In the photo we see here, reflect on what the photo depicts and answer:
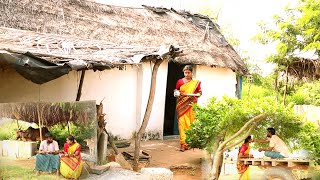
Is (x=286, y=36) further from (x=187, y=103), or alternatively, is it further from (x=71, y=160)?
(x=71, y=160)

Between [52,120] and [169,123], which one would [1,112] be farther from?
[169,123]

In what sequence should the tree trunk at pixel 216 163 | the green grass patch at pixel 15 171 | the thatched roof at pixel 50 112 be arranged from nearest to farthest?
the green grass patch at pixel 15 171
the thatched roof at pixel 50 112
the tree trunk at pixel 216 163

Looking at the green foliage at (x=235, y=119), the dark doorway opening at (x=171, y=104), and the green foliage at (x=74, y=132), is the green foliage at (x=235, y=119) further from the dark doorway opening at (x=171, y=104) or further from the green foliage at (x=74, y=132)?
the dark doorway opening at (x=171, y=104)

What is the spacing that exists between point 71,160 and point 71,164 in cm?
5

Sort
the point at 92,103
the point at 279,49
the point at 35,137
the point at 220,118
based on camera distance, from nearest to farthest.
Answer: the point at 35,137 < the point at 92,103 < the point at 220,118 < the point at 279,49

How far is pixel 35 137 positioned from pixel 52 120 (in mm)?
298

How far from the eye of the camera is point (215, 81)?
449 inches

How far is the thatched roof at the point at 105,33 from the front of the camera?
614 cm

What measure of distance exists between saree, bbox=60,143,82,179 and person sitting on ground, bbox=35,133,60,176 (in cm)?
7

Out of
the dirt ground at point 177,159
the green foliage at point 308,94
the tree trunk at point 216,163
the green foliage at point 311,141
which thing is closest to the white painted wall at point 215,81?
the dirt ground at point 177,159

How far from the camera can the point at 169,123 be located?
11.6 meters

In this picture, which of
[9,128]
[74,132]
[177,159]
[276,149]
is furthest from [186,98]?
[9,128]

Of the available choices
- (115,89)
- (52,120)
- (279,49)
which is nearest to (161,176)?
(52,120)

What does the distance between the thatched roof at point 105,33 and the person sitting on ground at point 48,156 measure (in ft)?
3.51
